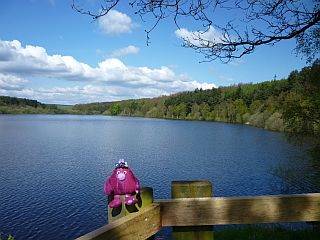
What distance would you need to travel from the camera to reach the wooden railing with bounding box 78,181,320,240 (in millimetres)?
2635

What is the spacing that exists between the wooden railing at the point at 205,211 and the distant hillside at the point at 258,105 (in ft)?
47.1

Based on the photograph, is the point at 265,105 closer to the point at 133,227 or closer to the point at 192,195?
the point at 192,195

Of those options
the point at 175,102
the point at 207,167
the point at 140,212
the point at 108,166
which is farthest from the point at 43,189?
the point at 175,102

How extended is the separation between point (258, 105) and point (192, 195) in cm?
11349

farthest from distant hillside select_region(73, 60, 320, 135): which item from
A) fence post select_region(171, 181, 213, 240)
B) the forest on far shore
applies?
fence post select_region(171, 181, 213, 240)

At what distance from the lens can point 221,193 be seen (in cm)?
2306

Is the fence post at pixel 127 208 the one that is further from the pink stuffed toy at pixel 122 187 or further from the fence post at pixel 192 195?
the fence post at pixel 192 195

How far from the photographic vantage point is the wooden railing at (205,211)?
263cm

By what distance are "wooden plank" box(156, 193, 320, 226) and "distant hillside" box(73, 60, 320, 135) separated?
14295mm

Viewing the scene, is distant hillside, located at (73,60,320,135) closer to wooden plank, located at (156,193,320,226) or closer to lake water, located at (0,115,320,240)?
lake water, located at (0,115,320,240)

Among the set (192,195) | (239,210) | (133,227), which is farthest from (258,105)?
(133,227)

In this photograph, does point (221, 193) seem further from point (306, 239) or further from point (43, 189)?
point (306, 239)

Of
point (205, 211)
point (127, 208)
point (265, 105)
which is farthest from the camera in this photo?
point (265, 105)

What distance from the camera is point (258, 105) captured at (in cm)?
11088
